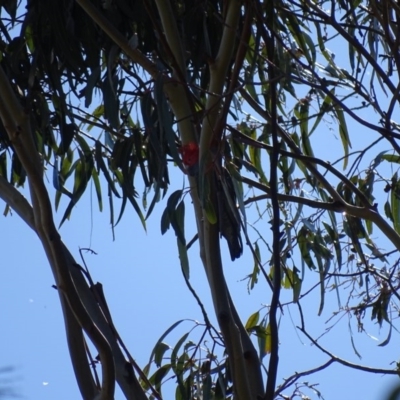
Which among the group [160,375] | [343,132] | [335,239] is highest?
[343,132]

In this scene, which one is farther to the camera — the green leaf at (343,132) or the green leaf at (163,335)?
the green leaf at (343,132)

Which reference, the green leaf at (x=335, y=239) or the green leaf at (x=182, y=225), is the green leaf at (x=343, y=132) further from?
the green leaf at (x=182, y=225)

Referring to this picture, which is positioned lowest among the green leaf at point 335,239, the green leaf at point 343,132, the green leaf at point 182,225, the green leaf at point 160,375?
the green leaf at point 160,375

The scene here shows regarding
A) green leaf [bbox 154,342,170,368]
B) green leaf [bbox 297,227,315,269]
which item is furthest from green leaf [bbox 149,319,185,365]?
green leaf [bbox 297,227,315,269]

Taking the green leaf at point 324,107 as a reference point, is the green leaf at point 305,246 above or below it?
below

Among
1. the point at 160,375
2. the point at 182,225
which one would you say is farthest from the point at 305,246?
the point at 182,225

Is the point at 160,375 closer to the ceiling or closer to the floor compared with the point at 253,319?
closer to the floor

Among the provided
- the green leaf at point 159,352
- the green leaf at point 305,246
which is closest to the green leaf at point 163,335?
the green leaf at point 159,352

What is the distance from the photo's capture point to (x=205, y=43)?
1791mm

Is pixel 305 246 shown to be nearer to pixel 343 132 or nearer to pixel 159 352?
pixel 343 132

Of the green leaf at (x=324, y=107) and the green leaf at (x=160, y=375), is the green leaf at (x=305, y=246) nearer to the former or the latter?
the green leaf at (x=324, y=107)

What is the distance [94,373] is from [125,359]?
0.19ft

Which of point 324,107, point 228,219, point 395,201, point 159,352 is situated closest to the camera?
point 228,219

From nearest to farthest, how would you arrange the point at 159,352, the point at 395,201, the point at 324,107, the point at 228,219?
the point at 228,219, the point at 159,352, the point at 324,107, the point at 395,201
